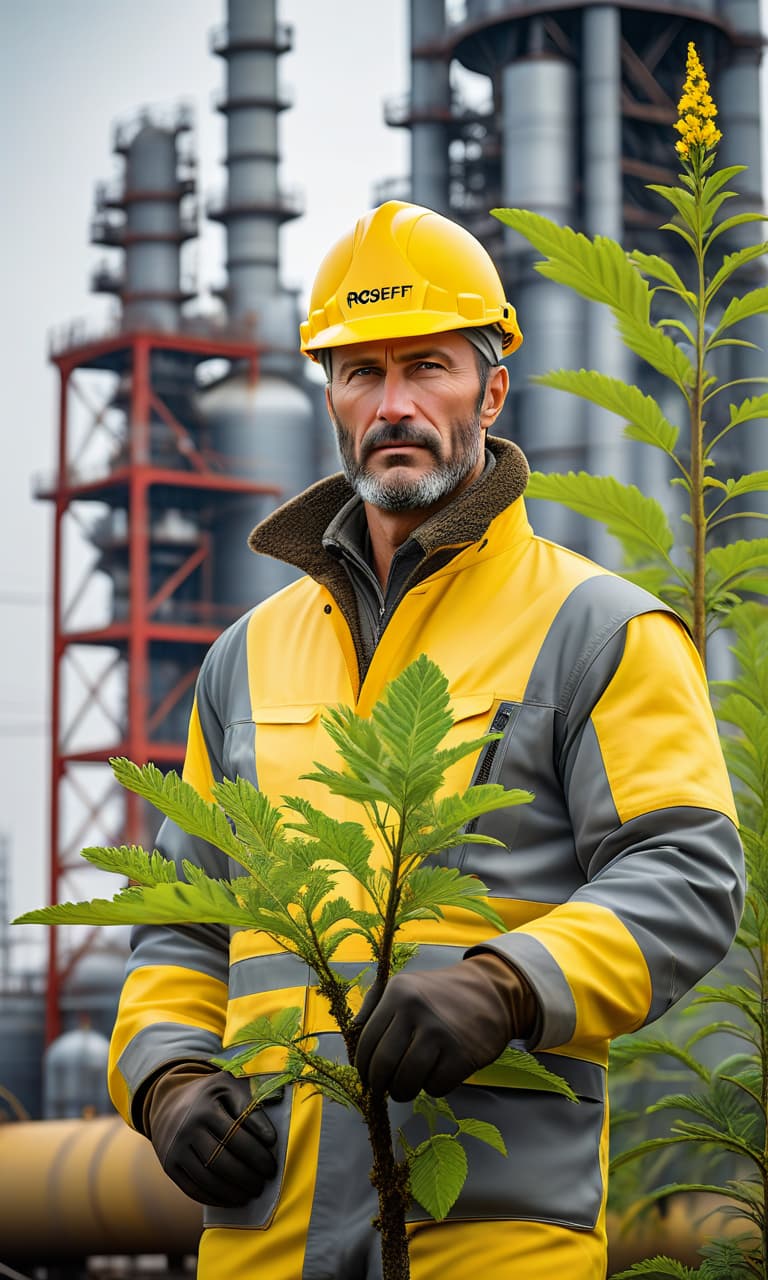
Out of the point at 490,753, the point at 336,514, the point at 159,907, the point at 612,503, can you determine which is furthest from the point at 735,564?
the point at 159,907

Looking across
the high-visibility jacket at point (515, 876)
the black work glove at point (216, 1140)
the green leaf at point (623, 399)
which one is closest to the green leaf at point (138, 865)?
the high-visibility jacket at point (515, 876)

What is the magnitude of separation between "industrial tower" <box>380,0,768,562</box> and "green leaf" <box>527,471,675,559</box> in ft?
54.3

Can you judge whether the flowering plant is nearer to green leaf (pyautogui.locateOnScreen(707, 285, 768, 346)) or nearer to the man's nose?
green leaf (pyautogui.locateOnScreen(707, 285, 768, 346))

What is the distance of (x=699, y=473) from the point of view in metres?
2.69

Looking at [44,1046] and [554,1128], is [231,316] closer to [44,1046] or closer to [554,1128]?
[44,1046]

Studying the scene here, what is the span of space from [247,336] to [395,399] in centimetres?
2447

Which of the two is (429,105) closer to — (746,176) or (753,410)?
(746,176)

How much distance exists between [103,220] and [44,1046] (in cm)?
1147

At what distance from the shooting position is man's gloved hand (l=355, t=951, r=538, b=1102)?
1519mm

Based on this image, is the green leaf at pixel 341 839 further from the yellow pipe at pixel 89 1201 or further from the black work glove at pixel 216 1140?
the yellow pipe at pixel 89 1201

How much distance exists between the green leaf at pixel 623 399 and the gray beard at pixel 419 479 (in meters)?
0.66

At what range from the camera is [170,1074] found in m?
2.02

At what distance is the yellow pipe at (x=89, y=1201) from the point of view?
4.02 metres

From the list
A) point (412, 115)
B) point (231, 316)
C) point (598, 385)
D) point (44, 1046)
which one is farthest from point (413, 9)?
point (598, 385)
